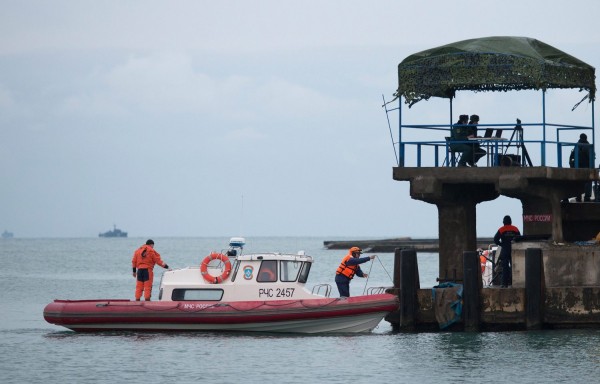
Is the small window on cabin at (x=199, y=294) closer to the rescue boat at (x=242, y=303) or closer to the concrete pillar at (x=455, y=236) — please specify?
the rescue boat at (x=242, y=303)

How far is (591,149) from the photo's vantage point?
31219 mm

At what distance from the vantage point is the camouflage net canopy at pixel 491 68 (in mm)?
30109

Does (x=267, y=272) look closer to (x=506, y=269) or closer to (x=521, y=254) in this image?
(x=506, y=269)

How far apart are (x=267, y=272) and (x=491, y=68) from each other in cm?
733

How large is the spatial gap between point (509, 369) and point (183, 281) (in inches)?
330

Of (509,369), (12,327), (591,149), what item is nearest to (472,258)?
(509,369)

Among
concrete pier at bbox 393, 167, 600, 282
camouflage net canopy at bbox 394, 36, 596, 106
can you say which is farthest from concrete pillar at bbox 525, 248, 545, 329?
camouflage net canopy at bbox 394, 36, 596, 106

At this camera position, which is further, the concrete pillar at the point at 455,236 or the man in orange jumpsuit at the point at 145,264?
the concrete pillar at the point at 455,236

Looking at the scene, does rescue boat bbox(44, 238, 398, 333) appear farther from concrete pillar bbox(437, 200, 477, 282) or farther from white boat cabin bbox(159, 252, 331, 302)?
concrete pillar bbox(437, 200, 477, 282)

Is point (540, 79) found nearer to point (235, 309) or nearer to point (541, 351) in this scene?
point (541, 351)

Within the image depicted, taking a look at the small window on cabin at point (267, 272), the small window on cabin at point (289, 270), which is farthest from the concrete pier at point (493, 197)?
the small window on cabin at point (267, 272)

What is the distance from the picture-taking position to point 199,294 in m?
30.1

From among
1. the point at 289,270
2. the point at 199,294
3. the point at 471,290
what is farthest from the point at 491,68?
the point at 199,294

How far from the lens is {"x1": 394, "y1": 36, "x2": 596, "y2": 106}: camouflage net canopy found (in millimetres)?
30109
